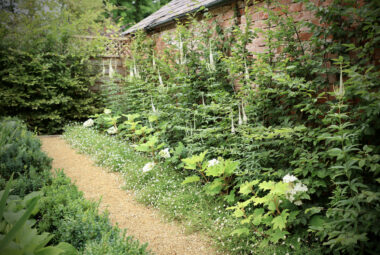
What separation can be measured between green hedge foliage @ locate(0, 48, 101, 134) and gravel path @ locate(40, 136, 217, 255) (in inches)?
106

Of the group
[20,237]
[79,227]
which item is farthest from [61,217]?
[20,237]

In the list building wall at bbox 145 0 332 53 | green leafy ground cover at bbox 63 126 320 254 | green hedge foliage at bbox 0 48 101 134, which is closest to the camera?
green leafy ground cover at bbox 63 126 320 254

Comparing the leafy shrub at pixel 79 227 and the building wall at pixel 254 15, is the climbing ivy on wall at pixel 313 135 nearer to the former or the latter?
the building wall at pixel 254 15

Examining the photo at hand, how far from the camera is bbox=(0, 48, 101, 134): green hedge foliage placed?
7.52 metres

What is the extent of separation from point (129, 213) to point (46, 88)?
6.09 meters

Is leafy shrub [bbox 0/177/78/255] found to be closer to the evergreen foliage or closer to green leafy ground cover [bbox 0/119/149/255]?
green leafy ground cover [bbox 0/119/149/255]

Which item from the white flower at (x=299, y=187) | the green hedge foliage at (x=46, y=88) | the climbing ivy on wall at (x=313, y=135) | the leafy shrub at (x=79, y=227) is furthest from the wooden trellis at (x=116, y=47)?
the white flower at (x=299, y=187)

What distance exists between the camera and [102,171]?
17.1 ft

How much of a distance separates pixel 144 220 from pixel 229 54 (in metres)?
3.30

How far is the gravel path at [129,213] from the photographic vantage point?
9.74 ft

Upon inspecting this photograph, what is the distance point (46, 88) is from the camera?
7934mm

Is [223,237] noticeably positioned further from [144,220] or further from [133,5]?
[133,5]

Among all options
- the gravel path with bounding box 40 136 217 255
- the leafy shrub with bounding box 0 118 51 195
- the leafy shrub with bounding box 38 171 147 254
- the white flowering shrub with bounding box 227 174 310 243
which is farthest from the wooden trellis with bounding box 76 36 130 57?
the white flowering shrub with bounding box 227 174 310 243

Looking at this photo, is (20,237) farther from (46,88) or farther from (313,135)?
(46,88)
